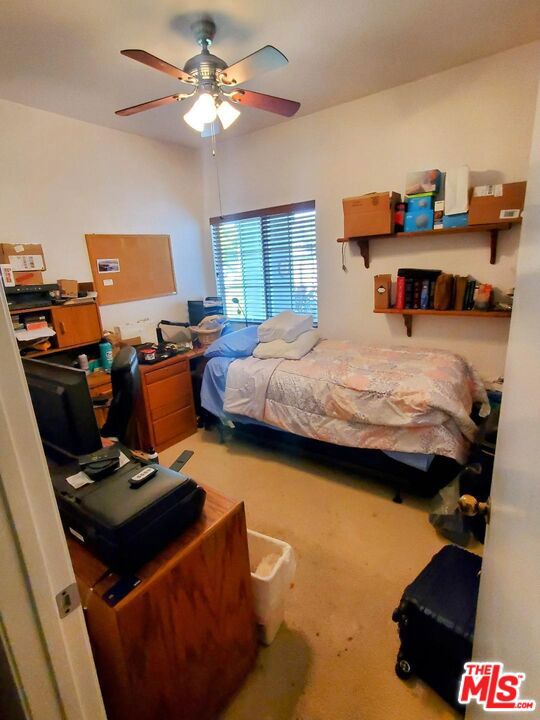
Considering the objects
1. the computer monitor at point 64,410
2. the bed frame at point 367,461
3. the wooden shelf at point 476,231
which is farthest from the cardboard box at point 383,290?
the computer monitor at point 64,410

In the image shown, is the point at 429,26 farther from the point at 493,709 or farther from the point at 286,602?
the point at 286,602

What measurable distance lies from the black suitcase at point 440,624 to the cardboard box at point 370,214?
230cm

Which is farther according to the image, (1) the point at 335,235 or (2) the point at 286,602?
(1) the point at 335,235

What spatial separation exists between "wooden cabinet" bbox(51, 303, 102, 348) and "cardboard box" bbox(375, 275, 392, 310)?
2.33 metres

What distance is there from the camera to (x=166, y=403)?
3.07 metres

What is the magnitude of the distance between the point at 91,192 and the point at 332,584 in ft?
11.2

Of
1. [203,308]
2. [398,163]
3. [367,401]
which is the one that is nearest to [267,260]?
[203,308]

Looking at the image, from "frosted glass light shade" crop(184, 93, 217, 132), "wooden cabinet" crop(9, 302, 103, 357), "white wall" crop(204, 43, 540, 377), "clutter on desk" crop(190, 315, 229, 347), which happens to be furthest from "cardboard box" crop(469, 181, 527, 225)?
"wooden cabinet" crop(9, 302, 103, 357)

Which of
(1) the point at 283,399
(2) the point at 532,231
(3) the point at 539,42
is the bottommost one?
(1) the point at 283,399

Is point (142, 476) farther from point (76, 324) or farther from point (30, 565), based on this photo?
point (76, 324)

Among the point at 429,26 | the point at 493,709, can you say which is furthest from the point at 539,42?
the point at 493,709

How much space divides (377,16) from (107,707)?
3070 millimetres

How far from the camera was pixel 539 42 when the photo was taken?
2195mm

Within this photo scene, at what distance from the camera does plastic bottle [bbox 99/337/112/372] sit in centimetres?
298
